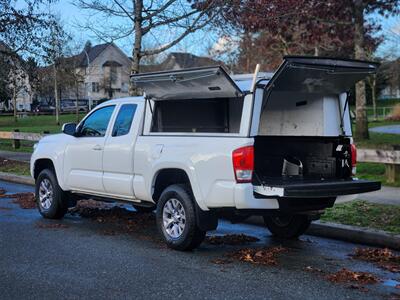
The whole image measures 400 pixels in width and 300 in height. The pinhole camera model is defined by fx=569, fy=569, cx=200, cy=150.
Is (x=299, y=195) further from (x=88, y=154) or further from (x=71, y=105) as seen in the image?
(x=71, y=105)

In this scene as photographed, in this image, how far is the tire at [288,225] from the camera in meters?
7.86

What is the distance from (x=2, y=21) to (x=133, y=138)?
13124 mm

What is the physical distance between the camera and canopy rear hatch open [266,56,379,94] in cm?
663

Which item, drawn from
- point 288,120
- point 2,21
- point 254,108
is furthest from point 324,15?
point 254,108

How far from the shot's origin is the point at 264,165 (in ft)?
24.7

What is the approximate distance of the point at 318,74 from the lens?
275 inches

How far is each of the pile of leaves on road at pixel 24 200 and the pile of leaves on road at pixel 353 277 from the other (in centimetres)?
658

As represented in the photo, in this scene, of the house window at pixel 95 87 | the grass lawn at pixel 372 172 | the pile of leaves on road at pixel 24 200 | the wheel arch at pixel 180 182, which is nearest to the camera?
the wheel arch at pixel 180 182

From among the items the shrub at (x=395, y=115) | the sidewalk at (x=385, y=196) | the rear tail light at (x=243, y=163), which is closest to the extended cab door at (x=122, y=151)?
the rear tail light at (x=243, y=163)

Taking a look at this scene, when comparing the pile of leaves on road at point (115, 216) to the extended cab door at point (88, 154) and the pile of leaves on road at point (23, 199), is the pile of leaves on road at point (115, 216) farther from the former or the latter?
the pile of leaves on road at point (23, 199)

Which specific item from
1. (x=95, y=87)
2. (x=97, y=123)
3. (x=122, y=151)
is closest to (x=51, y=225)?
(x=97, y=123)

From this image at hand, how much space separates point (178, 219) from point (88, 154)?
2285mm

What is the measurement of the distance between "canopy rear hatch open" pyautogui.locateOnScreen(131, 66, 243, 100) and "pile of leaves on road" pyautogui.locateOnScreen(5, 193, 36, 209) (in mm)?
4333

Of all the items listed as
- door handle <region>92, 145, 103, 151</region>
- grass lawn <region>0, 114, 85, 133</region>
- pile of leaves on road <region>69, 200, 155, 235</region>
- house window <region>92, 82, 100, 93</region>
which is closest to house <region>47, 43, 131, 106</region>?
house window <region>92, 82, 100, 93</region>
